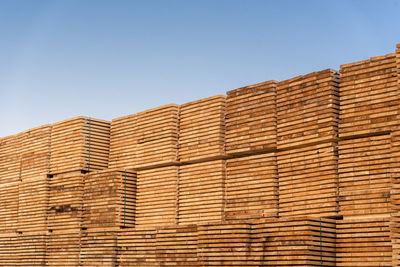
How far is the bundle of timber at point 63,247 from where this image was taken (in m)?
16.9

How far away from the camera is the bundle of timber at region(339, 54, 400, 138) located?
12.0 metres

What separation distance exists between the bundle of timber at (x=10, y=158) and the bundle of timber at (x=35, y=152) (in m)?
0.26

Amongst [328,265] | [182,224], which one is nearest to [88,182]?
[182,224]

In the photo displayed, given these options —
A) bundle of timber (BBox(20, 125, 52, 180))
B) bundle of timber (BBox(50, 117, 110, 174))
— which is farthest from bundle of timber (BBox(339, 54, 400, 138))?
bundle of timber (BBox(20, 125, 52, 180))

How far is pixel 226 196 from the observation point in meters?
14.4

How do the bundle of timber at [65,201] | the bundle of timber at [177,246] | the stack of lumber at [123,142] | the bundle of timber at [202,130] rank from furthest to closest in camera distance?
the bundle of timber at [65,201] → the stack of lumber at [123,142] → the bundle of timber at [202,130] → the bundle of timber at [177,246]

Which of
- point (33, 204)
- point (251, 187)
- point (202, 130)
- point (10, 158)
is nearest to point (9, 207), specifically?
point (33, 204)

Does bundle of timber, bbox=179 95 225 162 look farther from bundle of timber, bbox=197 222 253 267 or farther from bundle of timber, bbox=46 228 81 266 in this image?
bundle of timber, bbox=46 228 81 266

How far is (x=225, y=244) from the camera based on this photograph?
1280 centimetres

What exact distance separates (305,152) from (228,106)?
Answer: 8.28 feet

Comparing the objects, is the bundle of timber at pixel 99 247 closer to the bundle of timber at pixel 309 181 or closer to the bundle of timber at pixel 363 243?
the bundle of timber at pixel 309 181

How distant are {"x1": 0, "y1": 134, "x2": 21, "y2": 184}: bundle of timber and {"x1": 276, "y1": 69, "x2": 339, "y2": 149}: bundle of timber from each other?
958cm

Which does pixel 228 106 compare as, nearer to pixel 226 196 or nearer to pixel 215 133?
pixel 215 133

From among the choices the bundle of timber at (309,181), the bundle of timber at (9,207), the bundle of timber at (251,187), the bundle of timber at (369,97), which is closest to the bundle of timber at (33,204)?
the bundle of timber at (9,207)
